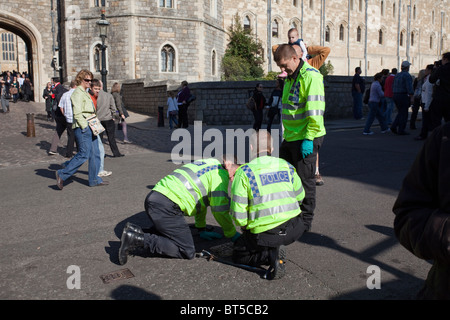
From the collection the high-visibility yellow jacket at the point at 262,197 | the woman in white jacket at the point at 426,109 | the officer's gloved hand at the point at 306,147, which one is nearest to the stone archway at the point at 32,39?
the woman in white jacket at the point at 426,109

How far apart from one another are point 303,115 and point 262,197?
1321mm

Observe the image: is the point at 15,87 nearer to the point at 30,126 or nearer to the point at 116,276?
the point at 30,126

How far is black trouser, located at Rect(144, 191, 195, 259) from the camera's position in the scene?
12.9ft

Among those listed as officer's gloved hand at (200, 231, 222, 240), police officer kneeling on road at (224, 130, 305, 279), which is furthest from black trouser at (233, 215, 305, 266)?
officer's gloved hand at (200, 231, 222, 240)

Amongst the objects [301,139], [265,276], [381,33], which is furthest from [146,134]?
[381,33]

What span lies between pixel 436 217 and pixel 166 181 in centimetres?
281

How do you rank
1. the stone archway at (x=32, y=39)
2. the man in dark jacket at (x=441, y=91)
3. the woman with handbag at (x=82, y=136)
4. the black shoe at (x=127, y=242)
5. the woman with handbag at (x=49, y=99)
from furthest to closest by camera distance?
the stone archway at (x=32, y=39), the woman with handbag at (x=49, y=99), the man in dark jacket at (x=441, y=91), the woman with handbag at (x=82, y=136), the black shoe at (x=127, y=242)

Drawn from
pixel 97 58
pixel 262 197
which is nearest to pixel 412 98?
pixel 262 197

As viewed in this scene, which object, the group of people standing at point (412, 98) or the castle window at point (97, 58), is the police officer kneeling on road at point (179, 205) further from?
the castle window at point (97, 58)

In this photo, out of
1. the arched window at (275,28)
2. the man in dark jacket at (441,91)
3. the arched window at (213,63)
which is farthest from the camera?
the arched window at (275,28)

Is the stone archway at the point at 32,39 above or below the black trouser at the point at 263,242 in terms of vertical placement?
above

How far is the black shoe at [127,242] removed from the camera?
3777 millimetres

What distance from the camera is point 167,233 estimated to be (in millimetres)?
3949

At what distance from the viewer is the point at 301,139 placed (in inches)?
178
